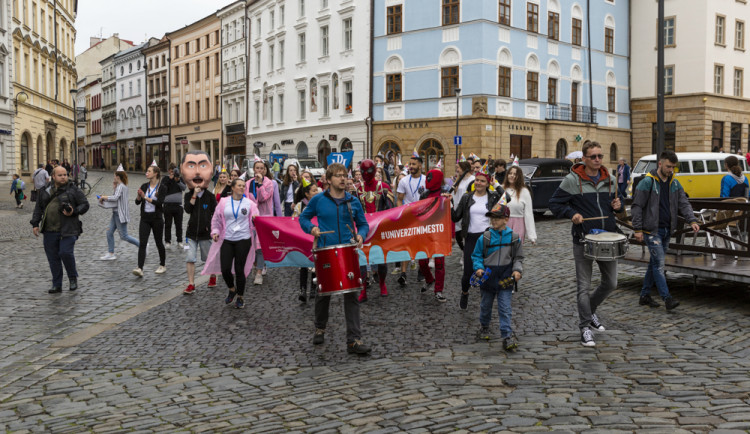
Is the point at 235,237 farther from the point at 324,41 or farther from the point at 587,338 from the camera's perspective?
the point at 324,41

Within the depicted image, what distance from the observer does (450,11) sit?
3862cm

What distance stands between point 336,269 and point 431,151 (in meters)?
33.1

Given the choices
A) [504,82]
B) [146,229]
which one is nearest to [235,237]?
[146,229]

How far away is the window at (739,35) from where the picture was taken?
4678 cm

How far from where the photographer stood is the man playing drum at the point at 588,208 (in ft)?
24.0

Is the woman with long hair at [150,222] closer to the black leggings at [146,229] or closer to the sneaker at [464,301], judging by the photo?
the black leggings at [146,229]

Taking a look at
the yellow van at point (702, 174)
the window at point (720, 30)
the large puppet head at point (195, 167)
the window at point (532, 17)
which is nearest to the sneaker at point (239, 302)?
the large puppet head at point (195, 167)

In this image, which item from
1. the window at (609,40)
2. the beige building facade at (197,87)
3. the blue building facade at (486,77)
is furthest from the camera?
the beige building facade at (197,87)

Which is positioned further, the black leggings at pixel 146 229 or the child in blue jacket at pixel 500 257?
the black leggings at pixel 146 229

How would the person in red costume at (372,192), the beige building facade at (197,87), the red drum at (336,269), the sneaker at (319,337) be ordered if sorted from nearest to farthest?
the red drum at (336,269) → the sneaker at (319,337) → the person in red costume at (372,192) → the beige building facade at (197,87)

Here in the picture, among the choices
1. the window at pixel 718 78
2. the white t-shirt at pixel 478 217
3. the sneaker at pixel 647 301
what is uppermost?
the window at pixel 718 78

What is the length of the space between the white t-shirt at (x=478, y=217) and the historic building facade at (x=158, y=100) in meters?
67.3

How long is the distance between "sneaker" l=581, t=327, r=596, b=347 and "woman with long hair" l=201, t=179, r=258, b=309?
14.2 feet

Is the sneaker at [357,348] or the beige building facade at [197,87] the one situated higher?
the beige building facade at [197,87]
